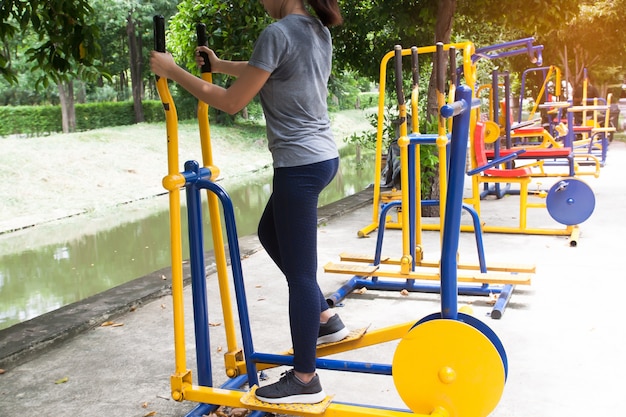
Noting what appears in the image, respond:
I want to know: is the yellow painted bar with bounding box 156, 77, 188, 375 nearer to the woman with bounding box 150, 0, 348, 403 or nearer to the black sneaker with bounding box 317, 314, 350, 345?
the woman with bounding box 150, 0, 348, 403

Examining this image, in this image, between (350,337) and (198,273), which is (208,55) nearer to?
(198,273)

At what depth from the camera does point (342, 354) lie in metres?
3.46

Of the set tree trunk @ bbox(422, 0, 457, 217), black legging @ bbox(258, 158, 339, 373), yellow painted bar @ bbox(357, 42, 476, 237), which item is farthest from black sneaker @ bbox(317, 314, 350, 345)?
tree trunk @ bbox(422, 0, 457, 217)

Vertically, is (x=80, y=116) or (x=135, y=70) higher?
(x=135, y=70)

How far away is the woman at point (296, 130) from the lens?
2371mm

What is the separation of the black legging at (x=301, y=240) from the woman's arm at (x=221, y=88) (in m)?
0.27

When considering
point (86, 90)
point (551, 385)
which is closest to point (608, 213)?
point (551, 385)

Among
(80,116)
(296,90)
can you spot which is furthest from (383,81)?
(80,116)

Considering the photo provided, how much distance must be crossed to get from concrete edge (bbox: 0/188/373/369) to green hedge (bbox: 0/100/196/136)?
1873 centimetres

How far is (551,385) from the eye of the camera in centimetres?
303

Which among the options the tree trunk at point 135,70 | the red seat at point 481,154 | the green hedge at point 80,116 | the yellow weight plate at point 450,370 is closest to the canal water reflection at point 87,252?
the red seat at point 481,154

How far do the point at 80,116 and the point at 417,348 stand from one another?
23.2 m

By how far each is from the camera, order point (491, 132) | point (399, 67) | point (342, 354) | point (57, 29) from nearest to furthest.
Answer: point (342, 354) → point (57, 29) → point (399, 67) → point (491, 132)

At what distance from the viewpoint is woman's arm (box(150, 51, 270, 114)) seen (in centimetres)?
233
